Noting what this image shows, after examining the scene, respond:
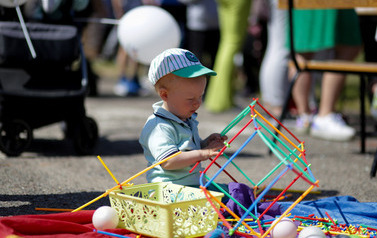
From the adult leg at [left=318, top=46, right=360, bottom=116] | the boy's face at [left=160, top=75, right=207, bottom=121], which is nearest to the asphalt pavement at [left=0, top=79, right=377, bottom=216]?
the adult leg at [left=318, top=46, right=360, bottom=116]

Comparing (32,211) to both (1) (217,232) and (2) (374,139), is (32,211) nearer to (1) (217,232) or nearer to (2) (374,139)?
(1) (217,232)

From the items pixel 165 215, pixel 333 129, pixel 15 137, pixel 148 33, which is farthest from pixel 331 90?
pixel 165 215

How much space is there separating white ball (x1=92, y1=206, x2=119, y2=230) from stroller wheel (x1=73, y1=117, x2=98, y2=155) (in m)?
1.84

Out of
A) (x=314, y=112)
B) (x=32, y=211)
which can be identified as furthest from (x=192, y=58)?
(x=314, y=112)

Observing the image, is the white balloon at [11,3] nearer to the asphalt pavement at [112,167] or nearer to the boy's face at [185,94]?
the asphalt pavement at [112,167]

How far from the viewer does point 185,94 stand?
268cm

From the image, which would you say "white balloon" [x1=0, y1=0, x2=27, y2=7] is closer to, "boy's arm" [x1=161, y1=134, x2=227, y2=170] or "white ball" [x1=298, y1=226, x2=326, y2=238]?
"boy's arm" [x1=161, y1=134, x2=227, y2=170]

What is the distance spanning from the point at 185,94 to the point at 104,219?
0.69 metres

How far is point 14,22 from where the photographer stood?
4.13 m

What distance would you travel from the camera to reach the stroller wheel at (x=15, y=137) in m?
3.94

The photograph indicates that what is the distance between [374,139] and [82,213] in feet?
11.5

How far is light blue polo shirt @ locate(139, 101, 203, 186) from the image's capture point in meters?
2.65

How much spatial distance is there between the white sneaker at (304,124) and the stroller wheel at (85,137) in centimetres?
201

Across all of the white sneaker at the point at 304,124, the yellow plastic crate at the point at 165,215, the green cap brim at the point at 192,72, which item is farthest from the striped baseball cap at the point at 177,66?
the white sneaker at the point at 304,124
